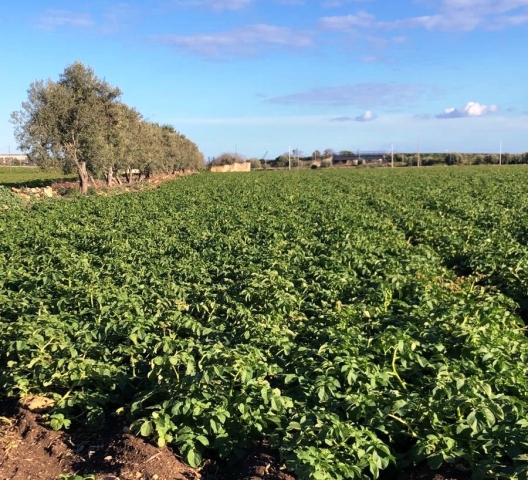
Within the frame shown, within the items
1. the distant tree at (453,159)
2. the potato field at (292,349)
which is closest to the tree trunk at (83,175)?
the potato field at (292,349)

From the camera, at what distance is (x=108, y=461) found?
4.72 meters

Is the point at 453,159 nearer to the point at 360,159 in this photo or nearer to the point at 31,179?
the point at 360,159

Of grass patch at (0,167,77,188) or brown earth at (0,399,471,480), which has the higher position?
grass patch at (0,167,77,188)

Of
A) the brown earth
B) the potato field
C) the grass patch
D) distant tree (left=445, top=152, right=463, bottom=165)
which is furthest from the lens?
distant tree (left=445, top=152, right=463, bottom=165)

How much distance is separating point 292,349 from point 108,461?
233 cm

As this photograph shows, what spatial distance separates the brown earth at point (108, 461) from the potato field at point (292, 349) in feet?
0.44

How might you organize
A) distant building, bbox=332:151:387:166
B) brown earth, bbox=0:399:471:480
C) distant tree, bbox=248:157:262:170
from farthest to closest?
distant tree, bbox=248:157:262:170 < distant building, bbox=332:151:387:166 < brown earth, bbox=0:399:471:480

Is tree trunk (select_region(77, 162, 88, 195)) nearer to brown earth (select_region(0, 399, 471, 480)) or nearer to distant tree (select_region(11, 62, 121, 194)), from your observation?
distant tree (select_region(11, 62, 121, 194))

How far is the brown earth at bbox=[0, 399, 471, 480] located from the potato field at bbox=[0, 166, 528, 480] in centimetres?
14

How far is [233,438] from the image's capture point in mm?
4633

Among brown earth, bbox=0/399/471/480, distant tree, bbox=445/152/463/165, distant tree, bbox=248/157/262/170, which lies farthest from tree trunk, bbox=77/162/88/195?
distant tree, bbox=248/157/262/170

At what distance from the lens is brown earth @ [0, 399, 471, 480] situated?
4387mm

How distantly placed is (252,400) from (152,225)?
42.3 feet

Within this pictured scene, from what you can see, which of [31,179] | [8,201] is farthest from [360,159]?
[8,201]
